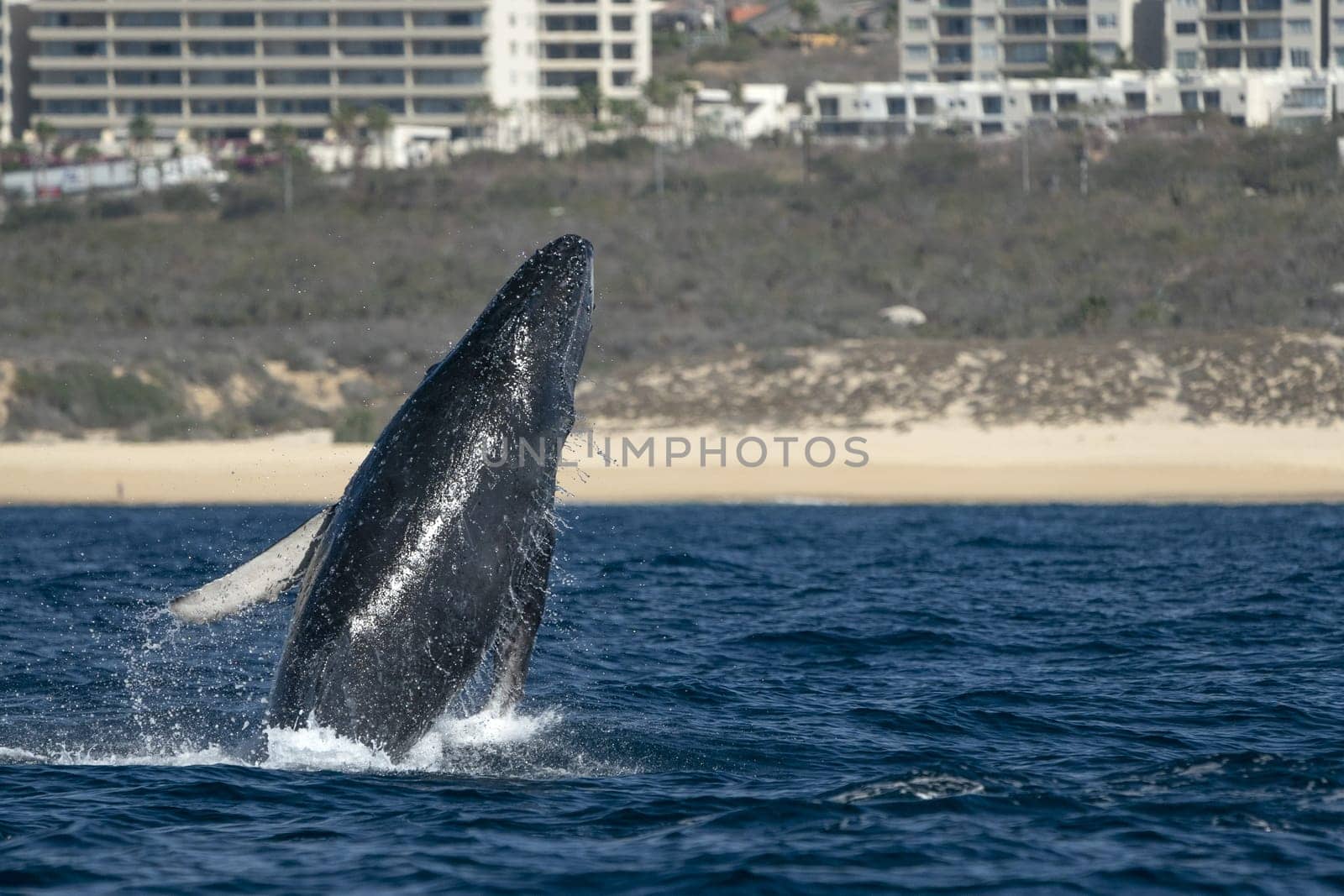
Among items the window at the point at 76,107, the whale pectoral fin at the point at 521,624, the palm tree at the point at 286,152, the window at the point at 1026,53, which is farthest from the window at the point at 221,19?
the whale pectoral fin at the point at 521,624

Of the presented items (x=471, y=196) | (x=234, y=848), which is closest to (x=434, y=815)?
(x=234, y=848)

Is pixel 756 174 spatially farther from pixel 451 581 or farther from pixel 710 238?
pixel 451 581

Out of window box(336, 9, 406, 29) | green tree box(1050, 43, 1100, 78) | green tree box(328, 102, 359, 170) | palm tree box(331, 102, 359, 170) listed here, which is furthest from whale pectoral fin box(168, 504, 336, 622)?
window box(336, 9, 406, 29)

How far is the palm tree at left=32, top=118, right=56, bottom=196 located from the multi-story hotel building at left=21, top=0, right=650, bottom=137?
837 centimetres

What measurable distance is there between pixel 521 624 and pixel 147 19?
455 ft

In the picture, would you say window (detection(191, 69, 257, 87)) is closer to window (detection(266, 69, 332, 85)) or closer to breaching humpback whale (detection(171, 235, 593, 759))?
window (detection(266, 69, 332, 85))

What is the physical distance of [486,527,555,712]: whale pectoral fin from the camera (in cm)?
1117

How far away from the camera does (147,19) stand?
13800 cm

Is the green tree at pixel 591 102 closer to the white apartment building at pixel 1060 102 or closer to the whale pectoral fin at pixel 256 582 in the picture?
the white apartment building at pixel 1060 102

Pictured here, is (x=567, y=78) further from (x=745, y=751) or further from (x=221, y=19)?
(x=745, y=751)

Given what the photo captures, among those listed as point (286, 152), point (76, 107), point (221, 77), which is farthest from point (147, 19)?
point (286, 152)

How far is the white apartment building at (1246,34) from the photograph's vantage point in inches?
5098

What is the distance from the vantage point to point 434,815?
35.2 ft

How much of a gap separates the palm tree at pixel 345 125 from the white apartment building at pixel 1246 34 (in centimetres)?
6232
